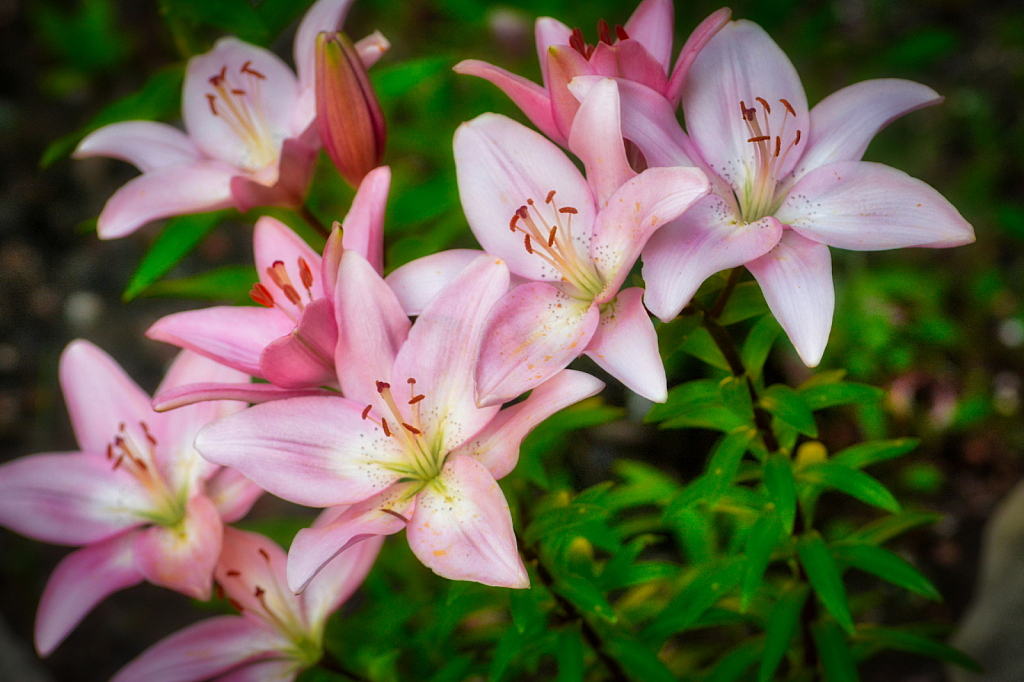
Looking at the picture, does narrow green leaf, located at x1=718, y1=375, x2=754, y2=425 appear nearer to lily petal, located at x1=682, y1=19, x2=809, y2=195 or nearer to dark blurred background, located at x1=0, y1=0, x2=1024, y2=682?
lily petal, located at x1=682, y1=19, x2=809, y2=195

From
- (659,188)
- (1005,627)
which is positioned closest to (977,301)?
(1005,627)

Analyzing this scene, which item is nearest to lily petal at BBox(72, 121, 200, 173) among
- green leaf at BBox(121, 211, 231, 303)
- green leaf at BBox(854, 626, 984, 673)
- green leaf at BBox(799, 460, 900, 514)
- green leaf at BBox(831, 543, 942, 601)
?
green leaf at BBox(121, 211, 231, 303)

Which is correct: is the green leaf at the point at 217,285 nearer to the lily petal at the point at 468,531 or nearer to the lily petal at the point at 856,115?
the lily petal at the point at 468,531

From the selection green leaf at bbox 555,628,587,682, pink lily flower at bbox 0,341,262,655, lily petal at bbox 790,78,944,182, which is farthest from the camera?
green leaf at bbox 555,628,587,682

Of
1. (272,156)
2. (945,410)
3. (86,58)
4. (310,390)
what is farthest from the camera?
(86,58)

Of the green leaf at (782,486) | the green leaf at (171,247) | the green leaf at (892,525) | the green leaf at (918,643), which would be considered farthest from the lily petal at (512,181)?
the green leaf at (918,643)

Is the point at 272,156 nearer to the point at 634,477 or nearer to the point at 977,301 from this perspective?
the point at 634,477
